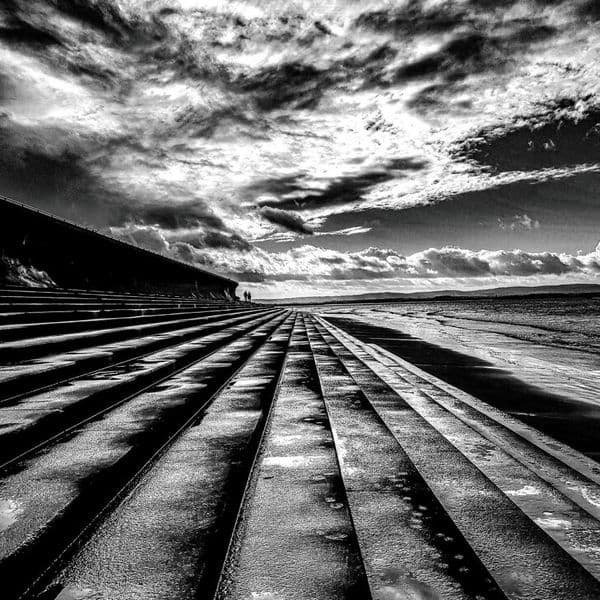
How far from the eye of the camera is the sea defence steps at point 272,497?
1.14 metres

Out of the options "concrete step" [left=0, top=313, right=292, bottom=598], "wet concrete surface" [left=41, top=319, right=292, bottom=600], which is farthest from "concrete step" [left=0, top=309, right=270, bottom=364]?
"wet concrete surface" [left=41, top=319, right=292, bottom=600]

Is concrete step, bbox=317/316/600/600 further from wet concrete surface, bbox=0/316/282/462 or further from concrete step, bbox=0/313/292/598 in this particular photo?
wet concrete surface, bbox=0/316/282/462

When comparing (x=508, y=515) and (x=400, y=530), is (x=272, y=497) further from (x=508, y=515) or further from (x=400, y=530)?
(x=508, y=515)

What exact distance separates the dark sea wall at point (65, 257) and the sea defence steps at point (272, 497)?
17.6 m

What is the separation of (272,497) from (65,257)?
24959 mm

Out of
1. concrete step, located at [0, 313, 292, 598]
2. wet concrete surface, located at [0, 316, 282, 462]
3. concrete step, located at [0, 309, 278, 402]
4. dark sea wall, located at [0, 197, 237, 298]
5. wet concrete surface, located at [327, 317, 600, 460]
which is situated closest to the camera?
concrete step, located at [0, 313, 292, 598]

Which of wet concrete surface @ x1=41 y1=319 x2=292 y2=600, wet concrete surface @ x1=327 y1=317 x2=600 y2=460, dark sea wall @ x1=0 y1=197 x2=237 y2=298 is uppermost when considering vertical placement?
dark sea wall @ x1=0 y1=197 x2=237 y2=298

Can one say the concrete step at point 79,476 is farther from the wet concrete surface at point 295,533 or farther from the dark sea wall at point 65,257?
the dark sea wall at point 65,257

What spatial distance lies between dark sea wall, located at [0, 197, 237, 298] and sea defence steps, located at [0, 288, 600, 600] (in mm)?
17551

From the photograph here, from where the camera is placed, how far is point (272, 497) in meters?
1.69

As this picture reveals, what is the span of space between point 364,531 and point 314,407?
6.04 ft

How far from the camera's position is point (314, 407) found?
3248 millimetres

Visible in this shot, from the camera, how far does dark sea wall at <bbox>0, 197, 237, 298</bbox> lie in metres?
17.4

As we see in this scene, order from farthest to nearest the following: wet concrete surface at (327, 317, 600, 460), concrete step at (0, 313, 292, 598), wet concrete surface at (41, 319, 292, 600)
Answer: wet concrete surface at (327, 317, 600, 460) < concrete step at (0, 313, 292, 598) < wet concrete surface at (41, 319, 292, 600)
